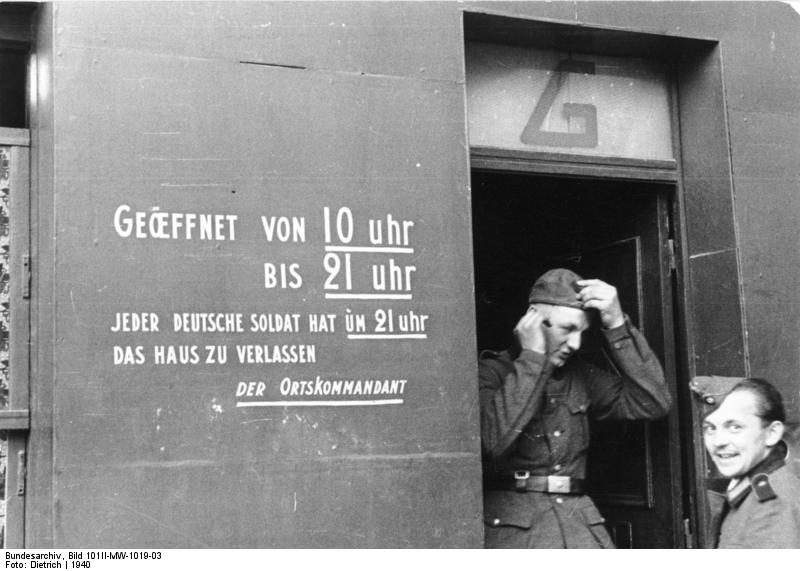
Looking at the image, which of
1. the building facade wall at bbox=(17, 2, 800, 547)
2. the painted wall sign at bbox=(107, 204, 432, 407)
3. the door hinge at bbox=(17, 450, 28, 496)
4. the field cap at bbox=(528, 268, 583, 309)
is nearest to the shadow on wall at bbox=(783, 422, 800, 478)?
the field cap at bbox=(528, 268, 583, 309)

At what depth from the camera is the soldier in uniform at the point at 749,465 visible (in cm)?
519

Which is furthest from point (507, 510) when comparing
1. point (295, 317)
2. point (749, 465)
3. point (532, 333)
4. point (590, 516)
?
point (295, 317)

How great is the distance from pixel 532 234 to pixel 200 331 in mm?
Result: 2907

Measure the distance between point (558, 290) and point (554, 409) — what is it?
594 millimetres

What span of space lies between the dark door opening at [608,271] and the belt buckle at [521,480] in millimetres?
846

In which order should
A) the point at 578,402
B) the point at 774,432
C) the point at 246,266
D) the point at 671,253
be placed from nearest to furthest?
the point at 246,266
the point at 774,432
the point at 578,402
the point at 671,253

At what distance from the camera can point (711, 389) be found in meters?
5.50

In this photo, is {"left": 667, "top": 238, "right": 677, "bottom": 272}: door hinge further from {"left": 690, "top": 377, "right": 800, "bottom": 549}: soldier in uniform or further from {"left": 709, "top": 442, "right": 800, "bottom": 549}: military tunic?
{"left": 709, "top": 442, "right": 800, "bottom": 549}: military tunic

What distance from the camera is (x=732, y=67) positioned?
18.4 ft

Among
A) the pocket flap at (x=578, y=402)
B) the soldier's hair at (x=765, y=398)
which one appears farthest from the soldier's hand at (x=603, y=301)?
the soldier's hair at (x=765, y=398)

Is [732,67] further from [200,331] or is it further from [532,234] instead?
[200,331]

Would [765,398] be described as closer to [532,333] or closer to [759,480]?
[759,480]

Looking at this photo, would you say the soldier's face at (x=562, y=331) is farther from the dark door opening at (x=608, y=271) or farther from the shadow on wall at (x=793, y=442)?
the shadow on wall at (x=793, y=442)
